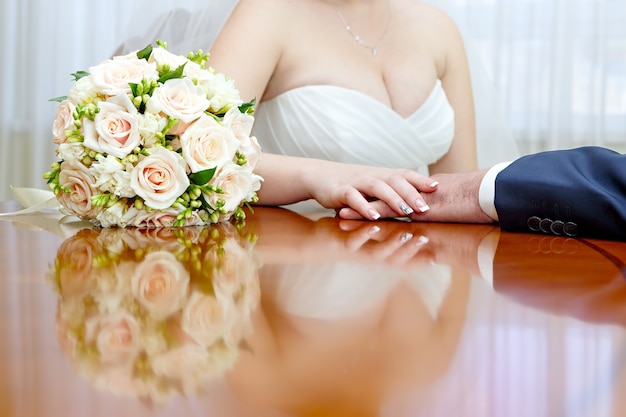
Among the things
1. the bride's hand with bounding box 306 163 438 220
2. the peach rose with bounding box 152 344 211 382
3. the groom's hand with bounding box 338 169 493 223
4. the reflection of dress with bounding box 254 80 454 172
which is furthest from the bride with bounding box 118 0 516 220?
the peach rose with bounding box 152 344 211 382

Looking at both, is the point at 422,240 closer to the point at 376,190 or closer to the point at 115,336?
the point at 376,190

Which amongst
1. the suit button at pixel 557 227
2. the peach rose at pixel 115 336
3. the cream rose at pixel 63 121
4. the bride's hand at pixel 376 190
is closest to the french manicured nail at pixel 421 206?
the bride's hand at pixel 376 190

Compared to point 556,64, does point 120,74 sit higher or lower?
lower

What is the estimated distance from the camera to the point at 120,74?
3.75 feet

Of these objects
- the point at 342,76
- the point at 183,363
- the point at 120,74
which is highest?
the point at 342,76

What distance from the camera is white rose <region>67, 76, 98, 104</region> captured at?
113 centimetres

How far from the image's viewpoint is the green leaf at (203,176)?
1100mm

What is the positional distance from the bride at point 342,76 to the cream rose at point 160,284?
0.83 metres

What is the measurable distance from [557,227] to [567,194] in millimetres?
50

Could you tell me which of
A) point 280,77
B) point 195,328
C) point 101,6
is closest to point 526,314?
point 195,328

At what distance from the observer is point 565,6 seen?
3.04 m

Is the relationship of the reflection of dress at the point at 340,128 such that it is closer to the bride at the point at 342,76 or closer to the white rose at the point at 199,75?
the bride at the point at 342,76

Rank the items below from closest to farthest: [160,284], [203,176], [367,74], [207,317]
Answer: [207,317] < [160,284] < [203,176] < [367,74]

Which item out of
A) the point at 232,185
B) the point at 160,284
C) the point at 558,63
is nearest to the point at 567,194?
the point at 232,185
